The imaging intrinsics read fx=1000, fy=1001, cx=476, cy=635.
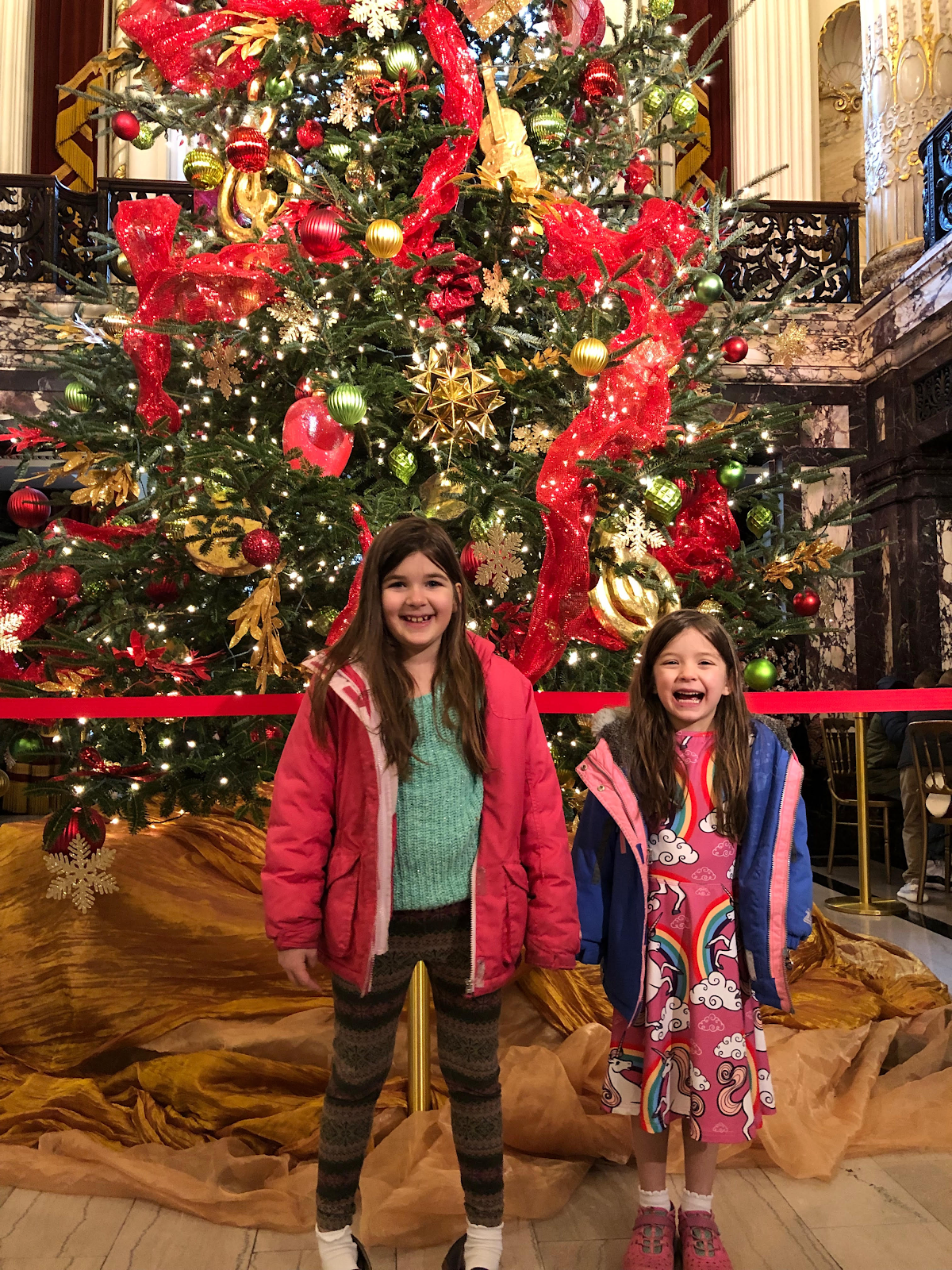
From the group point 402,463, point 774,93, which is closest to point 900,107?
point 774,93

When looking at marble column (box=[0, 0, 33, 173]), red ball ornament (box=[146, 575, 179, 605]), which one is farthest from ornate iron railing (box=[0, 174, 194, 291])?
red ball ornament (box=[146, 575, 179, 605])

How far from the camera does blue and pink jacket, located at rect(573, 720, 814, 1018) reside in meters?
1.73

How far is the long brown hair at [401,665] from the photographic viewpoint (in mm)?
1622

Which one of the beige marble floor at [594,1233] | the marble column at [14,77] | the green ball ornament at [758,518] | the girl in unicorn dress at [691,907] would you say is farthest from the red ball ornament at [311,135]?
the marble column at [14,77]

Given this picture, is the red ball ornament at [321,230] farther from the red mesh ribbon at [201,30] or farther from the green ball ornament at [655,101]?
the green ball ornament at [655,101]

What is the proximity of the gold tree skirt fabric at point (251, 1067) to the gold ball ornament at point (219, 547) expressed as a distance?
35.6 inches

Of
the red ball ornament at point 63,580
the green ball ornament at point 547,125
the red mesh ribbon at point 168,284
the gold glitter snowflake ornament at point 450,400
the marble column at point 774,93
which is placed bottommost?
the red ball ornament at point 63,580

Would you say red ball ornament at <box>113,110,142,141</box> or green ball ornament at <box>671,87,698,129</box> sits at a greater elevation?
green ball ornament at <box>671,87,698,129</box>

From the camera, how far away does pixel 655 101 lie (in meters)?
3.61

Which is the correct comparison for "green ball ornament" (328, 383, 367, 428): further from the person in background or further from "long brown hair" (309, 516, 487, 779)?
the person in background

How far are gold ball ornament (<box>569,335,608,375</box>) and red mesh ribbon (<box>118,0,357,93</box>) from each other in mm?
1488

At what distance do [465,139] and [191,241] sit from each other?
1127 mm

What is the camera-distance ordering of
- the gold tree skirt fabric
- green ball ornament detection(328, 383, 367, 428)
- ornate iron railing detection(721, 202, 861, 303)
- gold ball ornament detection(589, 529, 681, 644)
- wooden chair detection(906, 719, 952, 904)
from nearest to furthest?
the gold tree skirt fabric → green ball ornament detection(328, 383, 367, 428) → gold ball ornament detection(589, 529, 681, 644) → wooden chair detection(906, 719, 952, 904) → ornate iron railing detection(721, 202, 861, 303)

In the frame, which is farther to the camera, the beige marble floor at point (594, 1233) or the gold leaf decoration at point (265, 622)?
the gold leaf decoration at point (265, 622)
